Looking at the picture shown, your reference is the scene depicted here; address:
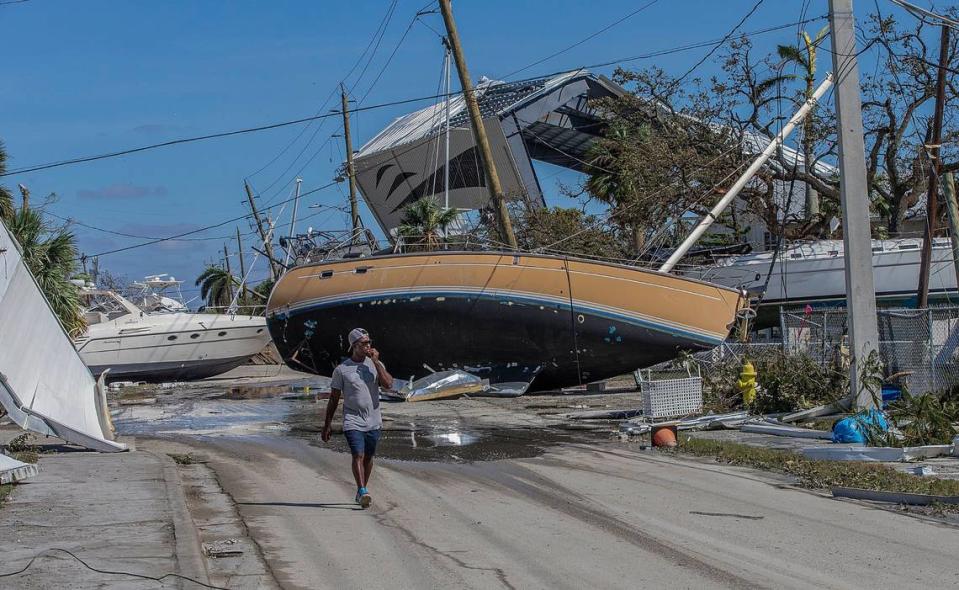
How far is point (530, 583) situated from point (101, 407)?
10.6m

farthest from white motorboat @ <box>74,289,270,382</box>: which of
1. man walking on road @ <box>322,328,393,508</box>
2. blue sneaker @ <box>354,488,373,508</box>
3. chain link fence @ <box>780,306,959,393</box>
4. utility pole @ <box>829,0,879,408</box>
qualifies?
blue sneaker @ <box>354,488,373,508</box>

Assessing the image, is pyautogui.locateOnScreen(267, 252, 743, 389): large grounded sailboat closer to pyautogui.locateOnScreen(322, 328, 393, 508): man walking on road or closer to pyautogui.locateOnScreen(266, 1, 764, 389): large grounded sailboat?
pyautogui.locateOnScreen(266, 1, 764, 389): large grounded sailboat

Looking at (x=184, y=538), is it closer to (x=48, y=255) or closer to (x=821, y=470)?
(x=821, y=470)

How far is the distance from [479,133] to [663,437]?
52.0 ft

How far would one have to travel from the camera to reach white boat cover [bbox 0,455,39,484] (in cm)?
1045

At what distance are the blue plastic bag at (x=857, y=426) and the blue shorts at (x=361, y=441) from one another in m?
6.86

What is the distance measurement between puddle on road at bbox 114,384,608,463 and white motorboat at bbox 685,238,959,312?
14.4 metres

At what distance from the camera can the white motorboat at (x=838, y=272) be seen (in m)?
33.0

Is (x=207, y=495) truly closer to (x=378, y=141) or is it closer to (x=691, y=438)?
(x=691, y=438)

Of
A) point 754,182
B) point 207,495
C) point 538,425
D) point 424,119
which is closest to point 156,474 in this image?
point 207,495

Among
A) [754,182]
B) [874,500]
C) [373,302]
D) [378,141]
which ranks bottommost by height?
[874,500]

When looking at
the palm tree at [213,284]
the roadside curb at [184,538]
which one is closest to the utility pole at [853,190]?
the roadside curb at [184,538]

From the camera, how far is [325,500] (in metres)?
10.4

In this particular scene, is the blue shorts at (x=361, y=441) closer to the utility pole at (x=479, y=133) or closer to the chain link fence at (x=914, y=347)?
the chain link fence at (x=914, y=347)
